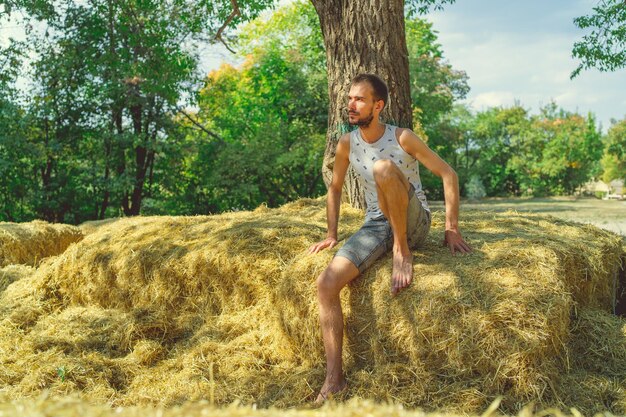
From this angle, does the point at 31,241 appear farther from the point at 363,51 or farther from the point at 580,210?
the point at 580,210

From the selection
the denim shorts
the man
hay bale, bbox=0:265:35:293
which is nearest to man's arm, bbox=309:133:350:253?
the man

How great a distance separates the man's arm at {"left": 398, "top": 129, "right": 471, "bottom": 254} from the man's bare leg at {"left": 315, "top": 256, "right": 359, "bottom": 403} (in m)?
0.82

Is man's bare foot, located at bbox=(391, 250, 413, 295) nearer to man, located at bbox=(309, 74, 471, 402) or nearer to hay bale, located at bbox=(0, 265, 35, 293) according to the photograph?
man, located at bbox=(309, 74, 471, 402)

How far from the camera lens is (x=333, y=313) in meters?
3.90

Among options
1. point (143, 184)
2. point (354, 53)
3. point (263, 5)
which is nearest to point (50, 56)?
point (143, 184)

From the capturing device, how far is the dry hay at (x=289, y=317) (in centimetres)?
365

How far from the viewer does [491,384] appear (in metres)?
3.54

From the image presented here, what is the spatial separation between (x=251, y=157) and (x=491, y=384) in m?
14.2

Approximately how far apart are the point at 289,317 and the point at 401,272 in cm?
99

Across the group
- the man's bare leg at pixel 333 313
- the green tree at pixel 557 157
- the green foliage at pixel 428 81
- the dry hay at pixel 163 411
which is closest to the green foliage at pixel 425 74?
the green foliage at pixel 428 81

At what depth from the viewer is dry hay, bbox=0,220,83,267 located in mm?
8078

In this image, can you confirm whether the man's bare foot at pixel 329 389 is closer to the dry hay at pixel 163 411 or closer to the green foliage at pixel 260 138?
the dry hay at pixel 163 411

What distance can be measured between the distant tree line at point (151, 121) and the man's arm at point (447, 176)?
6625mm

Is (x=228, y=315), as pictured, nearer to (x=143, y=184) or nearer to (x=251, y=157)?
(x=251, y=157)
